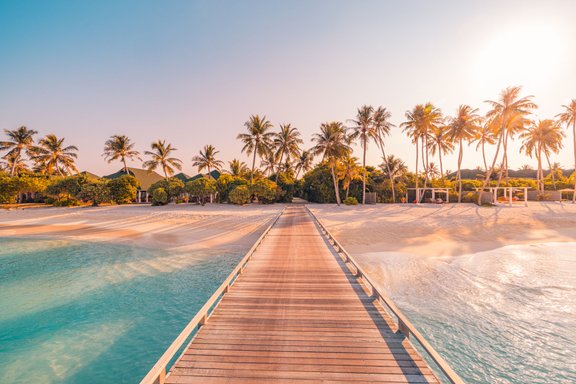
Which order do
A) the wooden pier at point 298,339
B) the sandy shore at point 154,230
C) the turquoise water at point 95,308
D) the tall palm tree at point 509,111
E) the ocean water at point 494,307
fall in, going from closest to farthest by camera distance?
the wooden pier at point 298,339
the ocean water at point 494,307
the turquoise water at point 95,308
the sandy shore at point 154,230
the tall palm tree at point 509,111

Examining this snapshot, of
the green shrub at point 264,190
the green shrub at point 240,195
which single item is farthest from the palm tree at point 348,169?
the green shrub at point 240,195

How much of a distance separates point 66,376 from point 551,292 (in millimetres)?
13145

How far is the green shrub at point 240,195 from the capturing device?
35219mm

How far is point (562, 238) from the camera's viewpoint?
13.9 meters

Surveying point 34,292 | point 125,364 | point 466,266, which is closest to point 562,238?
point 466,266

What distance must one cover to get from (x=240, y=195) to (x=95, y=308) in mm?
28105

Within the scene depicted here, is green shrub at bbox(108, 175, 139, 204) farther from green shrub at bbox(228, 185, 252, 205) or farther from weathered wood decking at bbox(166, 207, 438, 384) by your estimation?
weathered wood decking at bbox(166, 207, 438, 384)

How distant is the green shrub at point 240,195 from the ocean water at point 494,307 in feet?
85.8

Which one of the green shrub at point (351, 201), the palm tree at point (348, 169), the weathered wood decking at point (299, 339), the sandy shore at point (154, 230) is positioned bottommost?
the sandy shore at point (154, 230)

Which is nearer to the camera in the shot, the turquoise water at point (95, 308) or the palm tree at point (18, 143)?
the turquoise water at point (95, 308)

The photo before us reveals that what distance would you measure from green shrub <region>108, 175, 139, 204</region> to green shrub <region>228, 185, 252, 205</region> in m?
17.9

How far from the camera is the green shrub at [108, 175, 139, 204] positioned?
38.3 meters

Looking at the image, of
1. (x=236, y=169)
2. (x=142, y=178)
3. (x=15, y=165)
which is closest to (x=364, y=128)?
(x=236, y=169)

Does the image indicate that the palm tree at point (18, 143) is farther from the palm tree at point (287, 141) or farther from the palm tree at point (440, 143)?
the palm tree at point (440, 143)
